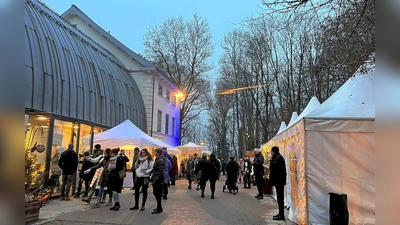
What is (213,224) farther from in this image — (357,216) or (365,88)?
(365,88)

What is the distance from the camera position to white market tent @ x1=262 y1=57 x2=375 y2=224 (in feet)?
23.7

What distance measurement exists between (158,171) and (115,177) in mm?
1429

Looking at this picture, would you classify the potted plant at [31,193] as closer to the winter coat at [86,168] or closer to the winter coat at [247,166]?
the winter coat at [86,168]

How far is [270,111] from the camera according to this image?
33.0m

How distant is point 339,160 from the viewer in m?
7.43

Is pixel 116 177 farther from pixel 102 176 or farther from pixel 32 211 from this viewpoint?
pixel 32 211

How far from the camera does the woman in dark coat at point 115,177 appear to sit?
367 inches

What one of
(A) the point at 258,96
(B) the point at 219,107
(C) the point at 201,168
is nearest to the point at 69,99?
(C) the point at 201,168

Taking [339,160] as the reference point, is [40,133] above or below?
above

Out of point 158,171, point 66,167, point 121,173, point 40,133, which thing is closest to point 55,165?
point 66,167

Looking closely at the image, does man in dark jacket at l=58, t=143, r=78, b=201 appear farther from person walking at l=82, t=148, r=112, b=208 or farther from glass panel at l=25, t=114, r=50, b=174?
glass panel at l=25, t=114, r=50, b=174

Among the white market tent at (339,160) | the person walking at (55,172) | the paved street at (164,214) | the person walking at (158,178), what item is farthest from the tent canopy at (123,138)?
the white market tent at (339,160)

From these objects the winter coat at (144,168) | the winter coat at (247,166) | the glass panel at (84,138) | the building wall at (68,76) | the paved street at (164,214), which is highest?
the building wall at (68,76)

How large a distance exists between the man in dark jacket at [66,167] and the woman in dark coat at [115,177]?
220cm
